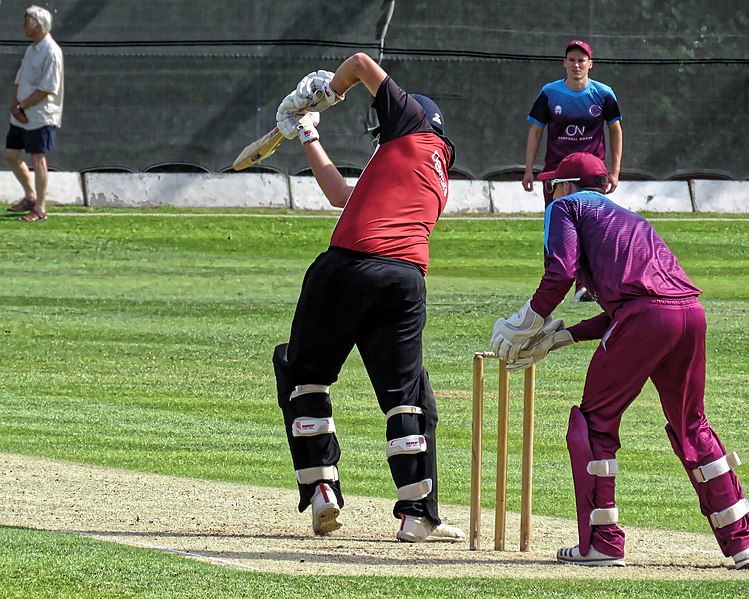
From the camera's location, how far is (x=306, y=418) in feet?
24.2

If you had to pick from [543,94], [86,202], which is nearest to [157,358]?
[543,94]

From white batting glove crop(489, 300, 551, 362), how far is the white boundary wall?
14.5m

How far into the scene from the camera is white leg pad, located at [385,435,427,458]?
7.14 m

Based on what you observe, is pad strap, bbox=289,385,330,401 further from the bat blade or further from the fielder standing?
the fielder standing

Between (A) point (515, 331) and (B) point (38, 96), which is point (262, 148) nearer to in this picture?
(A) point (515, 331)

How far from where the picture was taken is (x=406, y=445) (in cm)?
714

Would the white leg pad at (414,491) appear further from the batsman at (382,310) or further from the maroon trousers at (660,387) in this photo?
the maroon trousers at (660,387)

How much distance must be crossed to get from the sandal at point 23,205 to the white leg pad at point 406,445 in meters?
13.4

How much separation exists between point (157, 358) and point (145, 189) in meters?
8.61

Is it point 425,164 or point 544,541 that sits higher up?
point 425,164

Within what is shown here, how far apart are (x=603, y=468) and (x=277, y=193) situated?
15.5m

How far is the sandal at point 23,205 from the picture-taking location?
19.8 m

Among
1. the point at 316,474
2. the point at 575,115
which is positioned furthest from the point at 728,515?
the point at 575,115

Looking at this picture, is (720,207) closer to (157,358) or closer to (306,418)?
(157,358)
